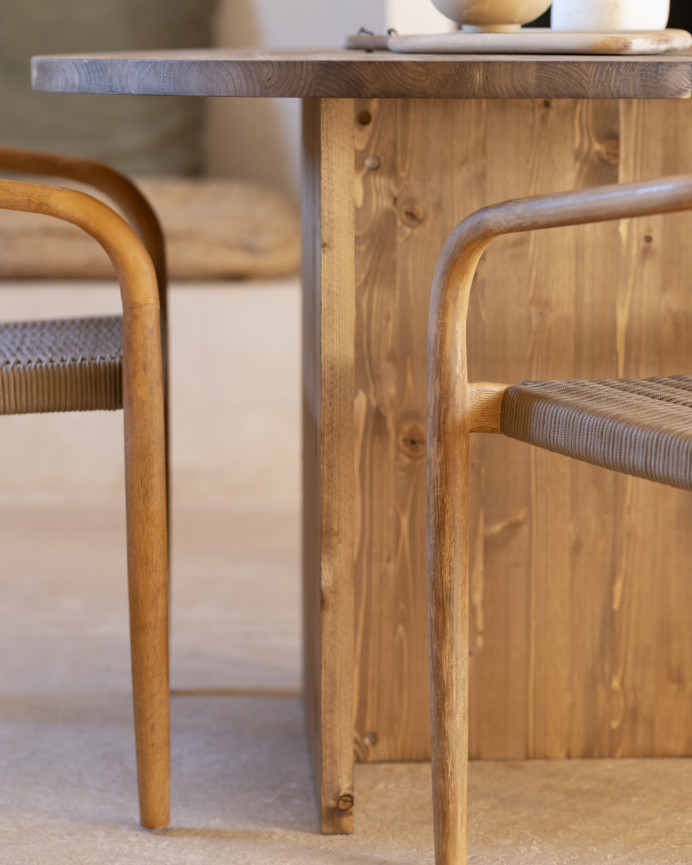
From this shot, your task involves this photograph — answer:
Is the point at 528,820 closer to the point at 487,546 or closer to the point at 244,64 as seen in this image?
the point at 487,546

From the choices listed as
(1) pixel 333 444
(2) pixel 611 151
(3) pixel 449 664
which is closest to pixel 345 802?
(3) pixel 449 664

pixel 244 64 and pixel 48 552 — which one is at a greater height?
pixel 244 64

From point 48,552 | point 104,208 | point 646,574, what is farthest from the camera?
point 48,552

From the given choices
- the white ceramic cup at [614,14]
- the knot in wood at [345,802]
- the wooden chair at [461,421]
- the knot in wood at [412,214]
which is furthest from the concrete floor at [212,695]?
the white ceramic cup at [614,14]

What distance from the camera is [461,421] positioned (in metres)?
1.03

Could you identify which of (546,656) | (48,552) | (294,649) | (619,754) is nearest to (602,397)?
(546,656)

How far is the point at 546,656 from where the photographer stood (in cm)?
134

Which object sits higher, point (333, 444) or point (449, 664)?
point (333, 444)

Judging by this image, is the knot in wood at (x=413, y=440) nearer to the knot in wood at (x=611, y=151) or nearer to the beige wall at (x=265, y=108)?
the knot in wood at (x=611, y=151)

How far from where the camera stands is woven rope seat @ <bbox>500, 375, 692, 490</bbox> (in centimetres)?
87

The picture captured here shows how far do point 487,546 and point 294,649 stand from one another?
1.64 feet

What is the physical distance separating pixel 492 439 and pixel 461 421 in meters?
0.27

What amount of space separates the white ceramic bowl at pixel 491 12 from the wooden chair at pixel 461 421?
0.38 m

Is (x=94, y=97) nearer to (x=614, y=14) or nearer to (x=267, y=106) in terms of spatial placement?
(x=267, y=106)
